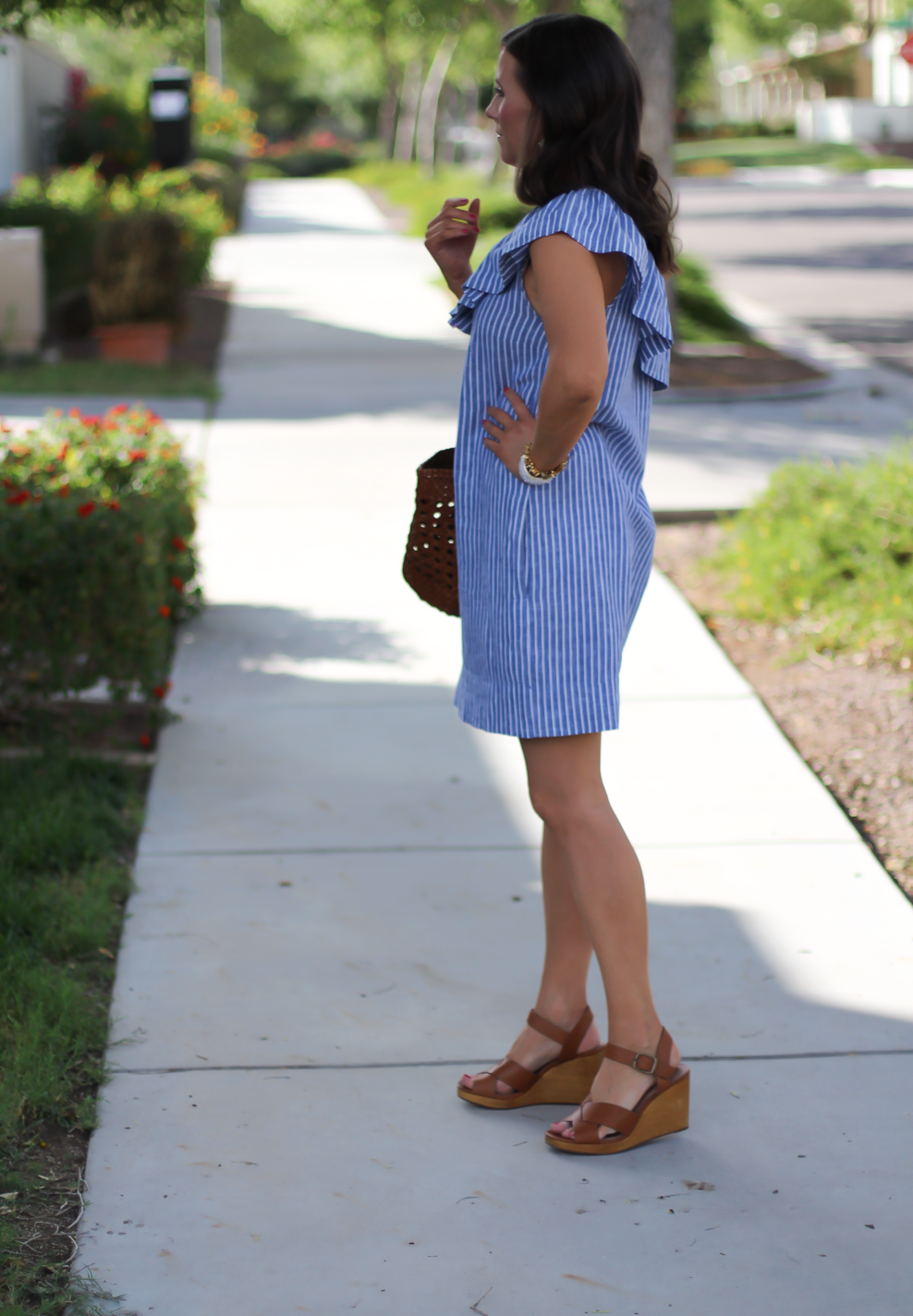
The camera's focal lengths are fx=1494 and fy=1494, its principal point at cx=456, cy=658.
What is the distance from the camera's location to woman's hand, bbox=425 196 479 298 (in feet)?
9.03

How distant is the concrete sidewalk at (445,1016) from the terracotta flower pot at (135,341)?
24.5ft

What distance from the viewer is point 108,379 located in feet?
37.4

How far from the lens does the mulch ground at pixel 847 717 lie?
4.27 metres

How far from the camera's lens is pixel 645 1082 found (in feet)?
8.93

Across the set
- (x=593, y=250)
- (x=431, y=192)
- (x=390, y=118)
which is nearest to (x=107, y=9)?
(x=593, y=250)

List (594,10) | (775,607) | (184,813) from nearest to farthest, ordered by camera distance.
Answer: (184,813) → (775,607) → (594,10)

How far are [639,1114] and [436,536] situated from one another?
1.13m

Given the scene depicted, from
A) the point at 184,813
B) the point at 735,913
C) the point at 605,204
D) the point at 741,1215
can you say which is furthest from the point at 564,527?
the point at 184,813

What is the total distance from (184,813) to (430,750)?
873 mm

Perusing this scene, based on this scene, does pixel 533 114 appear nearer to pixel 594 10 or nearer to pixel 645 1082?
pixel 645 1082

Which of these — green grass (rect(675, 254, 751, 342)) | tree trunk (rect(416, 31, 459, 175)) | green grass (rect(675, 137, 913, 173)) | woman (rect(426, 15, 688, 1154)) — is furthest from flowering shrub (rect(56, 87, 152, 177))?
green grass (rect(675, 137, 913, 173))

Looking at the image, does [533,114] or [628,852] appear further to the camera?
[628,852]

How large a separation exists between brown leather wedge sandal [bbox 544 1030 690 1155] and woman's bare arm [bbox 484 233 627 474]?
113cm

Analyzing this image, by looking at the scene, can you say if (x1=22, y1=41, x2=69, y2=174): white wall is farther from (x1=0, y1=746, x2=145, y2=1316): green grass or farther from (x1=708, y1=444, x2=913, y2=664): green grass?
(x1=0, y1=746, x2=145, y2=1316): green grass
